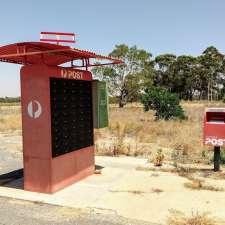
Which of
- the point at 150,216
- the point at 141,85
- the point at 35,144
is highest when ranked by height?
the point at 141,85

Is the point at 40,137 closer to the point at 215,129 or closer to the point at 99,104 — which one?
the point at 99,104

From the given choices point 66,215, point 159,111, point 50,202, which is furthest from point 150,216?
point 159,111

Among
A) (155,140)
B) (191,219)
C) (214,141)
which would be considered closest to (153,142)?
(155,140)

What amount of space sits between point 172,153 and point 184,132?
379 centimetres

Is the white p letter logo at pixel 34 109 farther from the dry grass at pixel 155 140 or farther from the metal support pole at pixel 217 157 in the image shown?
the dry grass at pixel 155 140

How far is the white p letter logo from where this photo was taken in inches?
243

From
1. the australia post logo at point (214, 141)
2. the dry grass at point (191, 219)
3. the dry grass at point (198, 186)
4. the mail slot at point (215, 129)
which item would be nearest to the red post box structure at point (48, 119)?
the dry grass at point (198, 186)

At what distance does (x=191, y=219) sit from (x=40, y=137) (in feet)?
9.51

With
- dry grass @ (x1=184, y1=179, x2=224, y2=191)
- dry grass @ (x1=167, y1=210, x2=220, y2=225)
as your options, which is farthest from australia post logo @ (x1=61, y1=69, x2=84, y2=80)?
dry grass @ (x1=167, y1=210, x2=220, y2=225)

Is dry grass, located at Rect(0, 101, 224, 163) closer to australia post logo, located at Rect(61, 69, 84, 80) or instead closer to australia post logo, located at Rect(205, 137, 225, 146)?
australia post logo, located at Rect(205, 137, 225, 146)

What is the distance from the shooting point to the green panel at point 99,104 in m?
7.62

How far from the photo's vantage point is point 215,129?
7367mm

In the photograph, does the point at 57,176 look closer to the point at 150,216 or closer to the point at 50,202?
the point at 50,202

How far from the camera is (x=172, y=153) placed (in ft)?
32.8
